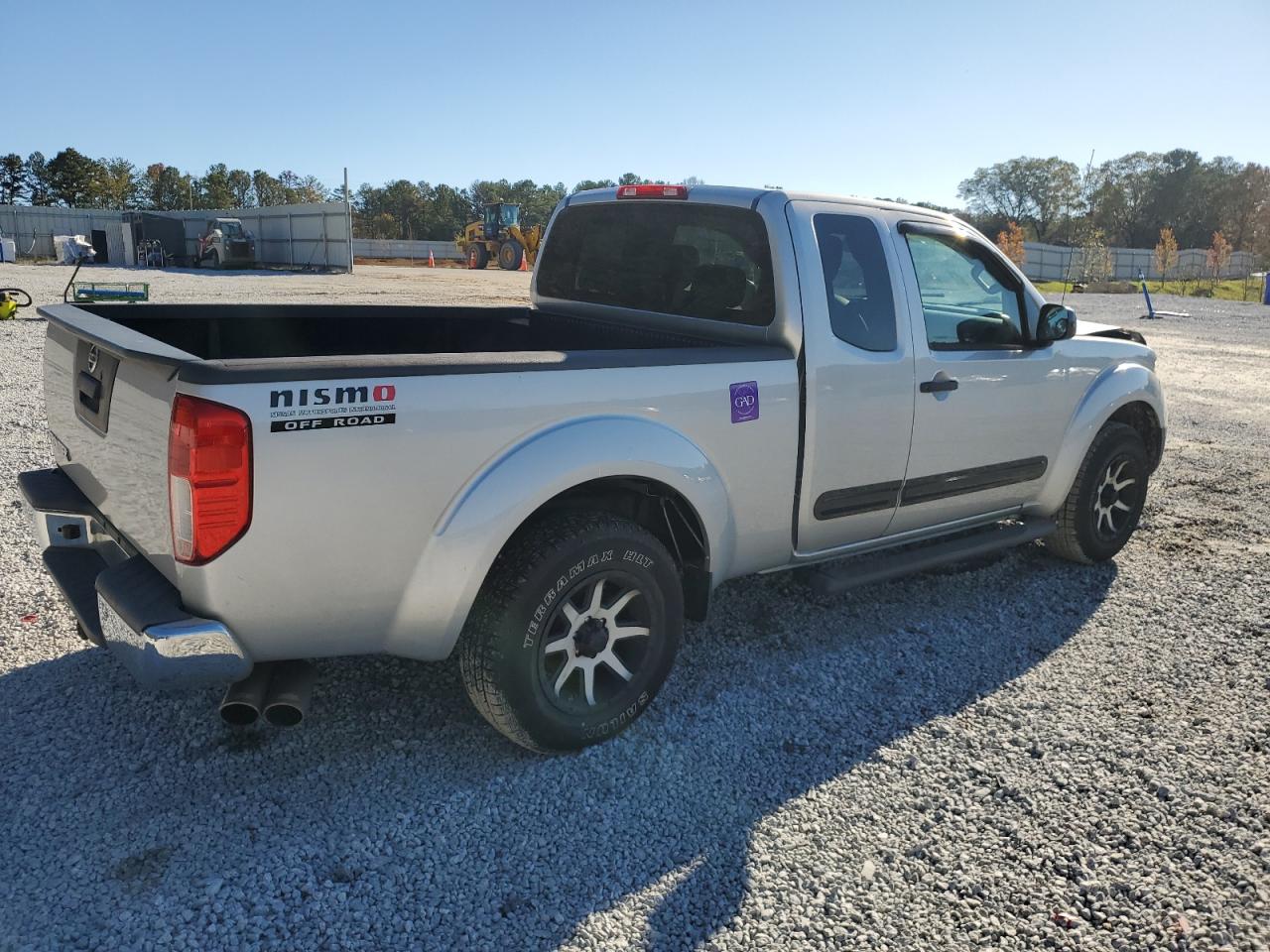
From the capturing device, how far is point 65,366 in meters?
3.32

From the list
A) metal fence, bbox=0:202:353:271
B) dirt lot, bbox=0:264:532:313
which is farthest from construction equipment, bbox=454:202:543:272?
dirt lot, bbox=0:264:532:313

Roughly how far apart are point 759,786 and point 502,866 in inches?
36.3

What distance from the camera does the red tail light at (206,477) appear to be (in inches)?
93.6

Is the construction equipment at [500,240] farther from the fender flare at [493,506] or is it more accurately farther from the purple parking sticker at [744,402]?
the fender flare at [493,506]

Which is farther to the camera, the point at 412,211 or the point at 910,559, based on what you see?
the point at 412,211

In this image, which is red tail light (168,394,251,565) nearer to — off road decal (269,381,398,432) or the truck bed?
off road decal (269,381,398,432)

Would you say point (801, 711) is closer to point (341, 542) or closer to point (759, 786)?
point (759, 786)

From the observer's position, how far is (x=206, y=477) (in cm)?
240

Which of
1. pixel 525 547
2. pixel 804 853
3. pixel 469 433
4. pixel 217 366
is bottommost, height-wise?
pixel 804 853

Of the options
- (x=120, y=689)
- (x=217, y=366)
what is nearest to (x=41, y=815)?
(x=120, y=689)

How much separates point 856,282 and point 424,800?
2.67 m

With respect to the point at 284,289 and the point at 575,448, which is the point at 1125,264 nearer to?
the point at 284,289

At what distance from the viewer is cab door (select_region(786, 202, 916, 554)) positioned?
370cm

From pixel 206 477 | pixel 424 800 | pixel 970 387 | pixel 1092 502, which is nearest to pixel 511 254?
pixel 1092 502
